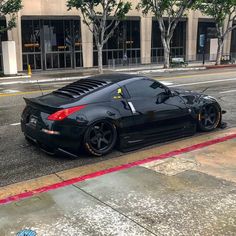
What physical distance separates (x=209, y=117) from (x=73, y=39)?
27.7 m

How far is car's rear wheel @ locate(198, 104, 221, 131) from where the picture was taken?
27.3 feet

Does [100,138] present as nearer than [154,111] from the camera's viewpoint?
Yes

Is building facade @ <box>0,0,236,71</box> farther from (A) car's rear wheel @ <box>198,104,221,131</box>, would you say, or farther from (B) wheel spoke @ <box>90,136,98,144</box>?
(B) wheel spoke @ <box>90,136,98,144</box>

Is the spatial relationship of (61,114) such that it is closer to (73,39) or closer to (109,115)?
(109,115)

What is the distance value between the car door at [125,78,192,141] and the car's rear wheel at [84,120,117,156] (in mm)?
493

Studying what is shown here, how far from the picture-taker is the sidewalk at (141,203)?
418cm

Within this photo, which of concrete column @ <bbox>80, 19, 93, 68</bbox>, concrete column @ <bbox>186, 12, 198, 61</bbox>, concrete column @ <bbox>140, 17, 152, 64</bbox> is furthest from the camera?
concrete column @ <bbox>186, 12, 198, 61</bbox>

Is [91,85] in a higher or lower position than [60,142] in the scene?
higher

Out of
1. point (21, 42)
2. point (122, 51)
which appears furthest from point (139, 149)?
point (122, 51)

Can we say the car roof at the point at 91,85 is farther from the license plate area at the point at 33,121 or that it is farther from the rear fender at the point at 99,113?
the license plate area at the point at 33,121

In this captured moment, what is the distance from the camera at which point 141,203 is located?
189 inches

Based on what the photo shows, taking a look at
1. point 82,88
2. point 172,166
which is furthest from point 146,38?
point 172,166

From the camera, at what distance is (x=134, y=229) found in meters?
4.14

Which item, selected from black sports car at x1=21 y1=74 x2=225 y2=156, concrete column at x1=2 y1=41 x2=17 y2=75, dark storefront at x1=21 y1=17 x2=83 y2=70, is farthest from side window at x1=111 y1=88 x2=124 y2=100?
dark storefront at x1=21 y1=17 x2=83 y2=70
